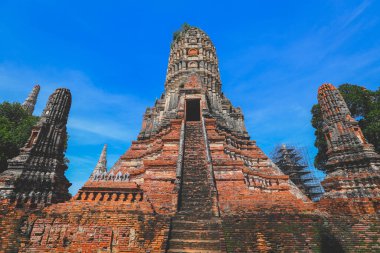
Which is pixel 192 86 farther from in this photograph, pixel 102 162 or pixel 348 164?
pixel 102 162

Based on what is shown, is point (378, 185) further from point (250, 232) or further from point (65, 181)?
point (65, 181)

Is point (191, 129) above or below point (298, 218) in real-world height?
above

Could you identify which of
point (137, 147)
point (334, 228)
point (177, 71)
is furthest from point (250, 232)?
point (177, 71)

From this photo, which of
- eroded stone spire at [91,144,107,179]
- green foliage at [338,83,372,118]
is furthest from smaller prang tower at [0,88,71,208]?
green foliage at [338,83,372,118]

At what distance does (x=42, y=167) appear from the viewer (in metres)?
7.85

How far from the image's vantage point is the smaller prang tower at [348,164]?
7.17m

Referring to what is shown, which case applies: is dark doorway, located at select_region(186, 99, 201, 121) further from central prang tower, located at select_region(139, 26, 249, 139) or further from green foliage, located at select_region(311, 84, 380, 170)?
green foliage, located at select_region(311, 84, 380, 170)

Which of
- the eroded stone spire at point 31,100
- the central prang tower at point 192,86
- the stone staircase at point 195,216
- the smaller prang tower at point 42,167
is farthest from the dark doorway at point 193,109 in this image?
the eroded stone spire at point 31,100

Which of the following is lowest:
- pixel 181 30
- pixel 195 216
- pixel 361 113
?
pixel 195 216

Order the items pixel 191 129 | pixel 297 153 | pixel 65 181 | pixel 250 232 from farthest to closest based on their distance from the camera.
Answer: pixel 297 153 → pixel 191 129 → pixel 65 181 → pixel 250 232

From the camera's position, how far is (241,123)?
68.1 feet

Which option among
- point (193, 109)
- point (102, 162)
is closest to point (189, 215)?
point (193, 109)

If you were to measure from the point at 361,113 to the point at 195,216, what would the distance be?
18.2 meters

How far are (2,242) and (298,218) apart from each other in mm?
8495
